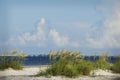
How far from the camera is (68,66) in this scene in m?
13.4

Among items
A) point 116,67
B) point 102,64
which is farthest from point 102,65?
point 116,67

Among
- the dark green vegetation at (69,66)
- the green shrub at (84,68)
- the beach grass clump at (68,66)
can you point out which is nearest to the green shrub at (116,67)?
the dark green vegetation at (69,66)

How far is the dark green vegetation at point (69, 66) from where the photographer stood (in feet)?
43.3

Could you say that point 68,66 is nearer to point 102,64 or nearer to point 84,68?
point 84,68

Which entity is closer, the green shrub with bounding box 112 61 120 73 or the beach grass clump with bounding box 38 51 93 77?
the beach grass clump with bounding box 38 51 93 77

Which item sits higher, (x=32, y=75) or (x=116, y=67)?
(x=116, y=67)

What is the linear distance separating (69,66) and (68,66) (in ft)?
0.10

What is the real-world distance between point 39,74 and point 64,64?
0.90 meters

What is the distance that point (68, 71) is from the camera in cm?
1319

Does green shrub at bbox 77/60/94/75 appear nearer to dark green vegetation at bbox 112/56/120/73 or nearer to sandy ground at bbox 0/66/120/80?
sandy ground at bbox 0/66/120/80

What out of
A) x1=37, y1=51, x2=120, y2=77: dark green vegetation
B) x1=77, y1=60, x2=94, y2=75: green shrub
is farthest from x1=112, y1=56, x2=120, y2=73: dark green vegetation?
x1=77, y1=60, x2=94, y2=75: green shrub

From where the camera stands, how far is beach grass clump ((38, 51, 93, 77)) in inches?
520

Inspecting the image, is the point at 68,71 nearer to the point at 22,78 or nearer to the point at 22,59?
the point at 22,78

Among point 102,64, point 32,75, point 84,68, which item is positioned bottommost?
point 32,75
